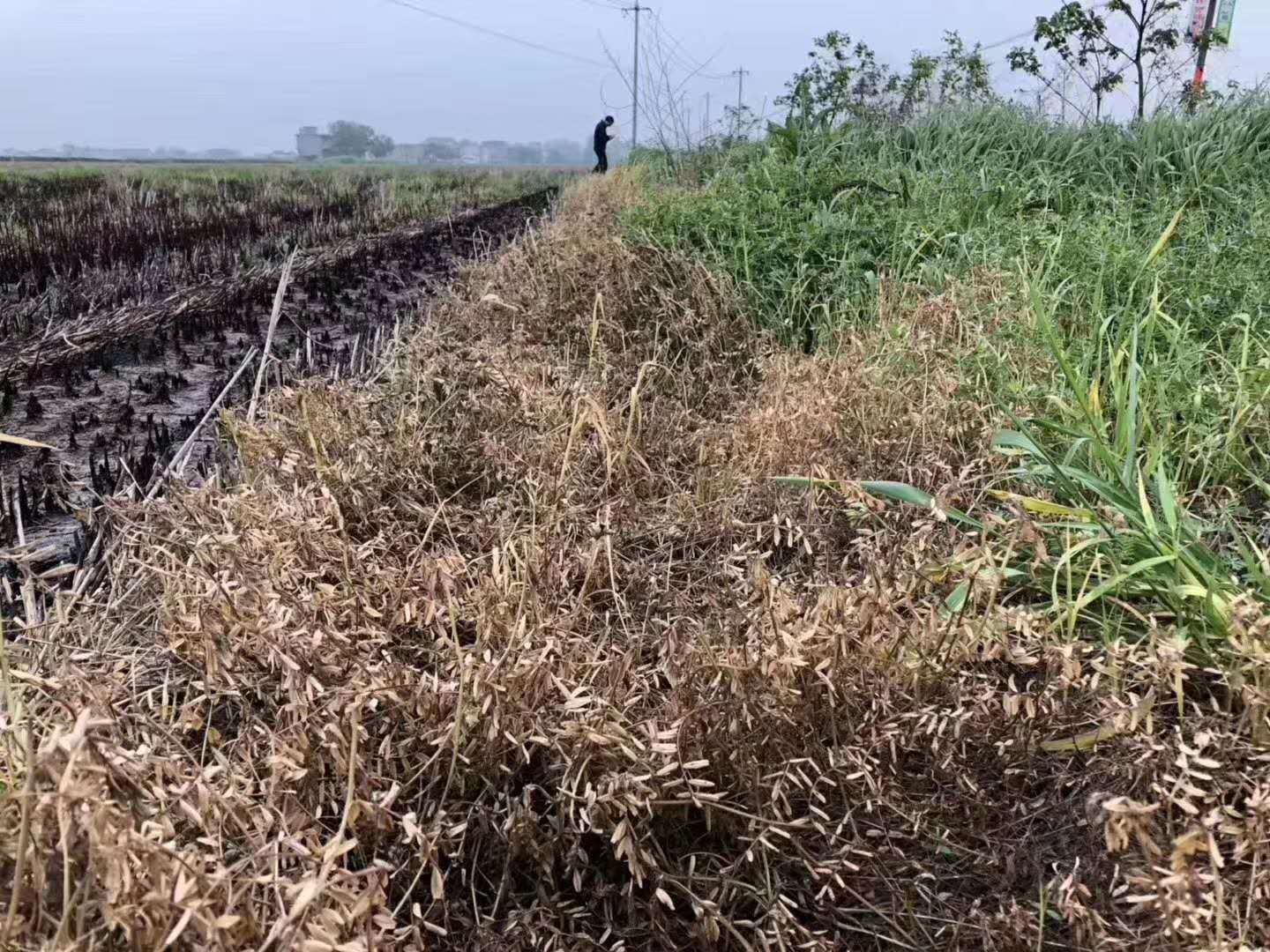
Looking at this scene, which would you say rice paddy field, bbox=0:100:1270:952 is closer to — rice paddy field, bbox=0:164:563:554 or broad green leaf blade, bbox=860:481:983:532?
broad green leaf blade, bbox=860:481:983:532

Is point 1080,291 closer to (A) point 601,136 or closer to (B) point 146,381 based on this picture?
(B) point 146,381

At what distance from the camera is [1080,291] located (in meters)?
3.13

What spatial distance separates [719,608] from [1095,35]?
501 inches

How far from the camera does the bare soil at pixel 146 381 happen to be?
2598 millimetres

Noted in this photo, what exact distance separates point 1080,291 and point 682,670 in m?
2.43

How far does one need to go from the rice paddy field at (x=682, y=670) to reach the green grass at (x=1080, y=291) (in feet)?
0.08

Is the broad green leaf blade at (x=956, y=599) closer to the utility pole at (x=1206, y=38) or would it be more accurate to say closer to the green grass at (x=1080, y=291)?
the green grass at (x=1080, y=291)

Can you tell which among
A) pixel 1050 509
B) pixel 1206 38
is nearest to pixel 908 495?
pixel 1050 509

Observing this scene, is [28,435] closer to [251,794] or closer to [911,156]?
[251,794]

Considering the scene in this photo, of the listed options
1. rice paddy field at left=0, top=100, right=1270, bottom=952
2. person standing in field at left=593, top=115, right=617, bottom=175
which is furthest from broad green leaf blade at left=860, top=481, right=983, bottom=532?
person standing in field at left=593, top=115, right=617, bottom=175

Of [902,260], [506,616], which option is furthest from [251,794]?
[902,260]

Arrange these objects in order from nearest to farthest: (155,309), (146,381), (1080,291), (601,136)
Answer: (1080,291)
(146,381)
(155,309)
(601,136)

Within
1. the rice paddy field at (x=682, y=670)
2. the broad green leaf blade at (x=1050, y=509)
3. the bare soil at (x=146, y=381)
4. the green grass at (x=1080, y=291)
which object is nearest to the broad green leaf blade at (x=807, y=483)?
the rice paddy field at (x=682, y=670)

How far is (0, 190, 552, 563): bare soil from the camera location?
2.60 metres
